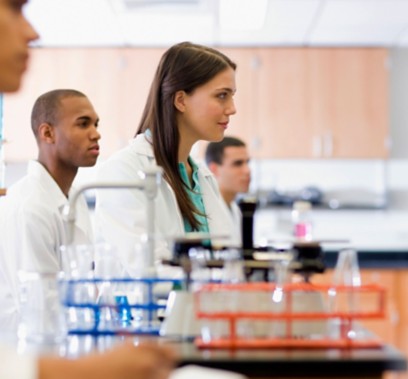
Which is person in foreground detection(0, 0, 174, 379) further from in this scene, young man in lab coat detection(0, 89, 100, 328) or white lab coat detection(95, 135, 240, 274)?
young man in lab coat detection(0, 89, 100, 328)

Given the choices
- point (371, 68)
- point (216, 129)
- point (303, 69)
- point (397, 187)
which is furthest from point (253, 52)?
point (216, 129)

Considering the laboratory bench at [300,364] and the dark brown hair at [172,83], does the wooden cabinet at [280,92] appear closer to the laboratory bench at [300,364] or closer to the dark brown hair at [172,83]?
the dark brown hair at [172,83]

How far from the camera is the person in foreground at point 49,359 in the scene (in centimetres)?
105

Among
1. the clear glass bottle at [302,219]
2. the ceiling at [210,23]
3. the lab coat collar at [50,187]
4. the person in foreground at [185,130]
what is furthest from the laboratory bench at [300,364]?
the ceiling at [210,23]

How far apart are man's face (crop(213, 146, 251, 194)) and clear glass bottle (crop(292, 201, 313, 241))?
37 centimetres

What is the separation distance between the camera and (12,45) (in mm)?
1265

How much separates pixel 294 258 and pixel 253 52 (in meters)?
5.15

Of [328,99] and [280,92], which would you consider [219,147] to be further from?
[328,99]

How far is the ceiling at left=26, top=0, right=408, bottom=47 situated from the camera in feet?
18.2

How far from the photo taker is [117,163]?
2.63m

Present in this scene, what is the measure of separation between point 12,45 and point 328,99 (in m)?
5.64

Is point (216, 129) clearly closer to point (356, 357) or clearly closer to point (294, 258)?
point (294, 258)

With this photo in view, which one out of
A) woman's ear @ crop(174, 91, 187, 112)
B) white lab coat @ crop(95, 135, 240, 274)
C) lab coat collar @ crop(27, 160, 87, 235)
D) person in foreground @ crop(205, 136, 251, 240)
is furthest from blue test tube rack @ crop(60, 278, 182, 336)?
person in foreground @ crop(205, 136, 251, 240)

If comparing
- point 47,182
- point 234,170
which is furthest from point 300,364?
point 234,170
